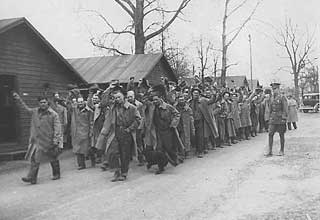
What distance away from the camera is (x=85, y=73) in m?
19.0

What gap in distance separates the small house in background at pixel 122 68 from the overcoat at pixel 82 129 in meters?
6.87

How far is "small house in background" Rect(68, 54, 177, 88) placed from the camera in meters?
17.9

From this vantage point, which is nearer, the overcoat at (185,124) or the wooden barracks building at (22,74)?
the overcoat at (185,124)

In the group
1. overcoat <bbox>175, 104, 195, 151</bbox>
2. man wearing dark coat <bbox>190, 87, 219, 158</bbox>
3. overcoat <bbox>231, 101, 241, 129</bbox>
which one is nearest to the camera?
overcoat <bbox>175, 104, 195, 151</bbox>

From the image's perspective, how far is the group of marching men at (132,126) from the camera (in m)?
8.24

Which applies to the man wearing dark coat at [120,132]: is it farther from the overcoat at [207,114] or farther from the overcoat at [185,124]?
the overcoat at [207,114]

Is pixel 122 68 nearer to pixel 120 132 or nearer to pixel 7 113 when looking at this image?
pixel 7 113

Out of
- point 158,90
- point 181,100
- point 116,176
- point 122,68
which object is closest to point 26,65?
point 181,100

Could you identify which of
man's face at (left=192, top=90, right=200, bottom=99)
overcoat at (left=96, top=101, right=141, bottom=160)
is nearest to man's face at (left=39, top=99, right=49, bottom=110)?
overcoat at (left=96, top=101, right=141, bottom=160)

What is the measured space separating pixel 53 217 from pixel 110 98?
13.7 feet

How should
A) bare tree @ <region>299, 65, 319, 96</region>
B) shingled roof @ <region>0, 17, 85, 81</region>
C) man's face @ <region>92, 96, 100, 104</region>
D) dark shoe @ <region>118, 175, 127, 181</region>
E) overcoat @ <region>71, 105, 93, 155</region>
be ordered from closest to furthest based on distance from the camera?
1. dark shoe @ <region>118, 175, 127, 181</region>
2. overcoat @ <region>71, 105, 93, 155</region>
3. man's face @ <region>92, 96, 100, 104</region>
4. shingled roof @ <region>0, 17, 85, 81</region>
5. bare tree @ <region>299, 65, 319, 96</region>

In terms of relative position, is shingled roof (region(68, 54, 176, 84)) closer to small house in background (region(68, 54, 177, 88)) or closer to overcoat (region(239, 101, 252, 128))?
small house in background (region(68, 54, 177, 88))

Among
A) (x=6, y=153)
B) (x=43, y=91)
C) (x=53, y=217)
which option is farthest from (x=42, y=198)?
(x=43, y=91)

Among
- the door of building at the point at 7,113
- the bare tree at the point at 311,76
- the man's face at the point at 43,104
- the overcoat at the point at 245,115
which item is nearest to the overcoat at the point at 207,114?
the overcoat at the point at 245,115
